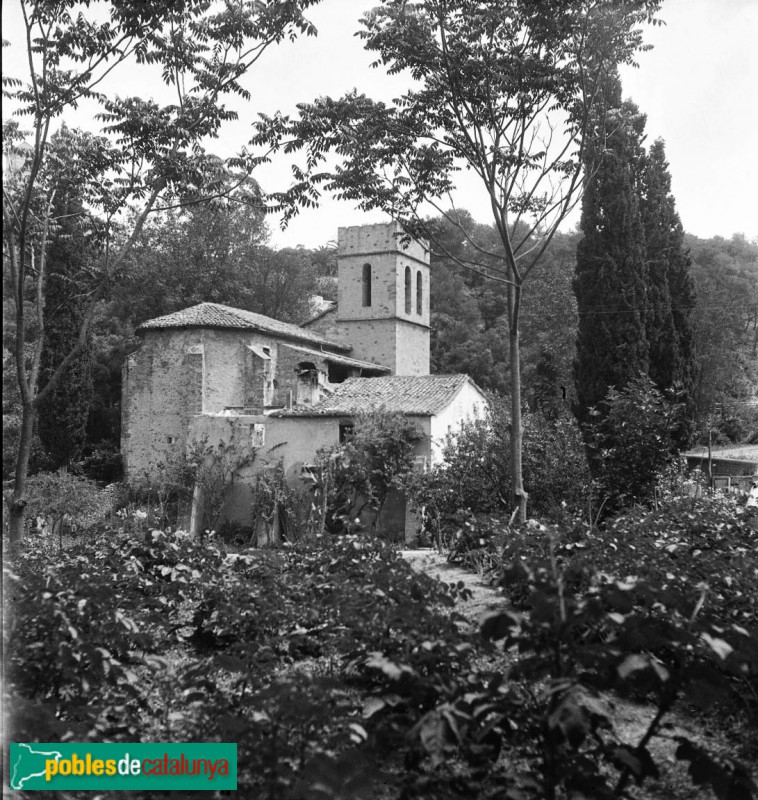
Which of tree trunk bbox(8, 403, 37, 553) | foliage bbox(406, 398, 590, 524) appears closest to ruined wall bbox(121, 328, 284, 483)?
foliage bbox(406, 398, 590, 524)

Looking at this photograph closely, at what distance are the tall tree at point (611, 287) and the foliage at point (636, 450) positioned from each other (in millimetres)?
9230

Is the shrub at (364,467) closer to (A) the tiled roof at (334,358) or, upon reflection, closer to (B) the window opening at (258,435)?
(B) the window opening at (258,435)

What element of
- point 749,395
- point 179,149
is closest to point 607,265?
point 179,149

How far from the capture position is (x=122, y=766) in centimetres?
295

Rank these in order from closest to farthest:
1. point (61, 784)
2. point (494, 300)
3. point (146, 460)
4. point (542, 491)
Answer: point (61, 784) < point (542, 491) < point (146, 460) < point (494, 300)

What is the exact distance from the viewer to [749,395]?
39188mm

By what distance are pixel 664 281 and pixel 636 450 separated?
1388cm

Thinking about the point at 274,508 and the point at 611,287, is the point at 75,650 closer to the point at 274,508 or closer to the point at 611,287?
the point at 274,508

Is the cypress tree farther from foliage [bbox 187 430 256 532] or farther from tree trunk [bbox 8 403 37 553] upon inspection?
tree trunk [bbox 8 403 37 553]

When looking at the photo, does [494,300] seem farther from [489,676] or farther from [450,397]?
[489,676]

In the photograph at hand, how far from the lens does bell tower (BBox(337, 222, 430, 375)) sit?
3198 cm

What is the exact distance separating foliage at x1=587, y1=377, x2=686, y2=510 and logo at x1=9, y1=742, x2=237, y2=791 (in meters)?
8.83

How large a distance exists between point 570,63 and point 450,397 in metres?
11.0

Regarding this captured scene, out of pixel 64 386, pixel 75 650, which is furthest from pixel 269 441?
pixel 75 650
